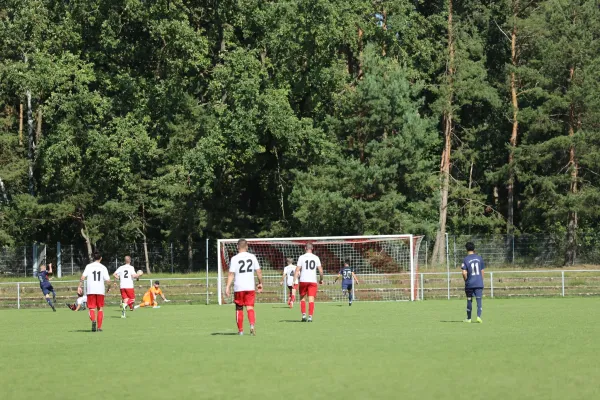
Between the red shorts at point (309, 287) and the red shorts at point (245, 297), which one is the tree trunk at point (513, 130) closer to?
the red shorts at point (309, 287)

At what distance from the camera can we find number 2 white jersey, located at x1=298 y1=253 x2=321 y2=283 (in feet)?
82.5

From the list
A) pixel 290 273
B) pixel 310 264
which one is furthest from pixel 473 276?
pixel 290 273

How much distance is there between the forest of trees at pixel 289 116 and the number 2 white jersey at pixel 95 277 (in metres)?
28.2

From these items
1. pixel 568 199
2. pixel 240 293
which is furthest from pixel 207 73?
pixel 240 293

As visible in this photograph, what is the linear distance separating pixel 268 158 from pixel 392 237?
1905cm

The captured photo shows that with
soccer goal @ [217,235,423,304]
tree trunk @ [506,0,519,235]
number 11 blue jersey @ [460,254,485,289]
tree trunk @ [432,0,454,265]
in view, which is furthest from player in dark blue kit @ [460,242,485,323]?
tree trunk @ [506,0,519,235]

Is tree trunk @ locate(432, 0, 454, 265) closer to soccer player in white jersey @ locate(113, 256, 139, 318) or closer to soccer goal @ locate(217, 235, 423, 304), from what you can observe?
soccer goal @ locate(217, 235, 423, 304)

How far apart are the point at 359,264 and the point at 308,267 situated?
58.5ft

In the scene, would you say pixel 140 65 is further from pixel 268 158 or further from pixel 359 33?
pixel 359 33

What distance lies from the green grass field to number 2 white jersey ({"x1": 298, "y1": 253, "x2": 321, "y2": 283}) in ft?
3.88

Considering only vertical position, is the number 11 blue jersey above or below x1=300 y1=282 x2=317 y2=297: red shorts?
above

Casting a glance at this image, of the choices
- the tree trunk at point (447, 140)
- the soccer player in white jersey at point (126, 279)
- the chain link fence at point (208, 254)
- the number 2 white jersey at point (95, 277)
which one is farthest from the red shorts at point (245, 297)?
the tree trunk at point (447, 140)

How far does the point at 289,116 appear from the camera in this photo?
52938 mm

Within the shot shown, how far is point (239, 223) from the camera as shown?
59406 mm
